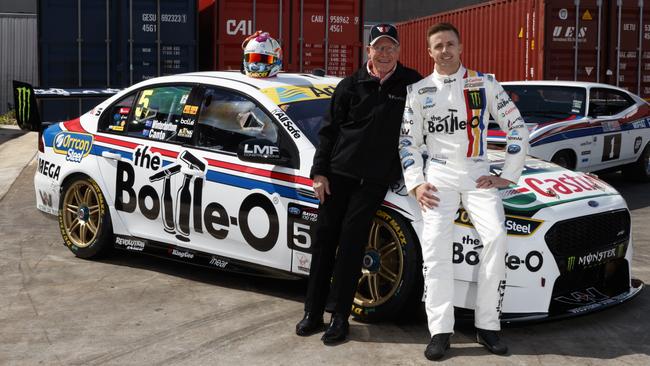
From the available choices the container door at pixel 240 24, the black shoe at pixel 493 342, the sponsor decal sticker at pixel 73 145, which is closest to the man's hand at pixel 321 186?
the black shoe at pixel 493 342

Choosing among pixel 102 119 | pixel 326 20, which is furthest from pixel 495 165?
pixel 326 20

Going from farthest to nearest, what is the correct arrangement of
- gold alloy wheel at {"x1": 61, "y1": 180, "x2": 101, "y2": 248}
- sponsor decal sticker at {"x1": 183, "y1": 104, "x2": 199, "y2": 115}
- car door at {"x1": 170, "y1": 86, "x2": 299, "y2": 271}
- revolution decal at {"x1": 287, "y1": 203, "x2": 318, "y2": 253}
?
gold alloy wheel at {"x1": 61, "y1": 180, "x2": 101, "y2": 248}
sponsor decal sticker at {"x1": 183, "y1": 104, "x2": 199, "y2": 115}
car door at {"x1": 170, "y1": 86, "x2": 299, "y2": 271}
revolution decal at {"x1": 287, "y1": 203, "x2": 318, "y2": 253}

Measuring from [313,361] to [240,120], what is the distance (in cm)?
196

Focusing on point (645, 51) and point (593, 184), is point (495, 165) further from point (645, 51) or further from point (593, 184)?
point (645, 51)

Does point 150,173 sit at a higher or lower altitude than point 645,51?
lower

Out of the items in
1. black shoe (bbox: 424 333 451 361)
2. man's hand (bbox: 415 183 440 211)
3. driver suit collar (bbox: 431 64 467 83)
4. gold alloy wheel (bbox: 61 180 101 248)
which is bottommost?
black shoe (bbox: 424 333 451 361)

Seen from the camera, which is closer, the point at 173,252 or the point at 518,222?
the point at 518,222

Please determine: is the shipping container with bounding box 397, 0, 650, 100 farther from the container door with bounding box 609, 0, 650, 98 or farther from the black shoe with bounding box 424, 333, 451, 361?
the black shoe with bounding box 424, 333, 451, 361

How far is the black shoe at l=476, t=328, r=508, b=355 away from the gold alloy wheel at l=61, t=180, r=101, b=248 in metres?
3.28

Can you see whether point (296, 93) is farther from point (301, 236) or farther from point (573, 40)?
point (573, 40)

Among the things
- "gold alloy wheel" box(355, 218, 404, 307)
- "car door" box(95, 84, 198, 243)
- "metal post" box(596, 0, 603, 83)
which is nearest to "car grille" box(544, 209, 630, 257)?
"gold alloy wheel" box(355, 218, 404, 307)

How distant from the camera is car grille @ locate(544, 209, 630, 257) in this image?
4824 mm

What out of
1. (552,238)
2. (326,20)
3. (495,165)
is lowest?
(552,238)

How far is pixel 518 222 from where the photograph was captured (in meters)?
4.75
